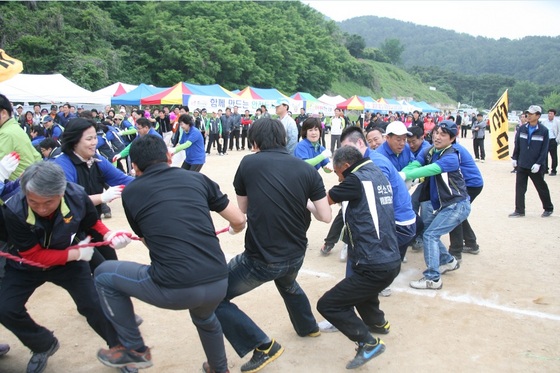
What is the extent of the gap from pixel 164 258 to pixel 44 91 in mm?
21420

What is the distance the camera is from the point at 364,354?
3461 millimetres

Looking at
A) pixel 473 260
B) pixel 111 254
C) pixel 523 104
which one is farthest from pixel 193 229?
pixel 523 104

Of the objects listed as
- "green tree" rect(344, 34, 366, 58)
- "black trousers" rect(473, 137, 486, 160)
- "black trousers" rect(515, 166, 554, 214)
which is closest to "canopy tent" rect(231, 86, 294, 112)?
"black trousers" rect(473, 137, 486, 160)

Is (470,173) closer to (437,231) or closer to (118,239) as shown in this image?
(437,231)

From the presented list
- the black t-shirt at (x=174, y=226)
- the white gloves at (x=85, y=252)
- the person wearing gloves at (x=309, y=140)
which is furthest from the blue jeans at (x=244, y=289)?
the person wearing gloves at (x=309, y=140)

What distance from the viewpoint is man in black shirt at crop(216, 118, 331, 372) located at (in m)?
3.22

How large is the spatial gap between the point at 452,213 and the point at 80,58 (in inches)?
1390

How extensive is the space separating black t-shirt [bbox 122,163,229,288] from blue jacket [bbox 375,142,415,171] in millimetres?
3456

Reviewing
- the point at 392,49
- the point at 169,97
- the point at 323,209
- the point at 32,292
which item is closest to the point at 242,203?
the point at 323,209

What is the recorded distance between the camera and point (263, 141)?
11.1 ft

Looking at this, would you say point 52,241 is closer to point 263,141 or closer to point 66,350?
point 66,350

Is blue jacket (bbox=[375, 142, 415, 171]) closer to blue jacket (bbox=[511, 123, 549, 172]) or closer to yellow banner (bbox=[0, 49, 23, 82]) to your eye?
blue jacket (bbox=[511, 123, 549, 172])

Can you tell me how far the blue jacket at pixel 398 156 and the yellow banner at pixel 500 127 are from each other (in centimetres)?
541

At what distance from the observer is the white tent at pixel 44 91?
19.9 m
